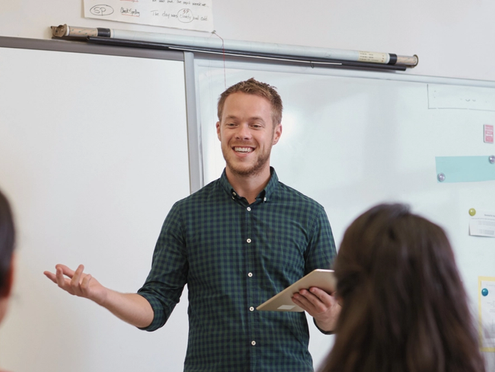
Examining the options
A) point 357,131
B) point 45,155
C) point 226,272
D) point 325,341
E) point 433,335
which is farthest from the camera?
point 357,131

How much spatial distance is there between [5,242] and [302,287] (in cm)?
88

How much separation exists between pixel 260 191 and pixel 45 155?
0.86m

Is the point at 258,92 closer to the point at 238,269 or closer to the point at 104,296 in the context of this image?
the point at 238,269

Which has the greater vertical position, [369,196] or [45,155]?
[45,155]

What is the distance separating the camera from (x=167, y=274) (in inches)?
71.2

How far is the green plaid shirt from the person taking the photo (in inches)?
68.5

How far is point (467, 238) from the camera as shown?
9.84 ft

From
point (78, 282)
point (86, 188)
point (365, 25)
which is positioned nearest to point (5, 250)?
point (78, 282)

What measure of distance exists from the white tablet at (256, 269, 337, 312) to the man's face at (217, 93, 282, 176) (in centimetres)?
44

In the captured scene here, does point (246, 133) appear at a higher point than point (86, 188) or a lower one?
higher

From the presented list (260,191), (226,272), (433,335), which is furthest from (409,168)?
(433,335)

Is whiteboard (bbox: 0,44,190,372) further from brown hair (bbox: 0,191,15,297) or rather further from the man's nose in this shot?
brown hair (bbox: 0,191,15,297)

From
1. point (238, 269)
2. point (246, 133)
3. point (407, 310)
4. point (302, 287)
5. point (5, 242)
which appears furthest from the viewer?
point (246, 133)

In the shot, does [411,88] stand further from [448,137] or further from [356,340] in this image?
[356,340]
